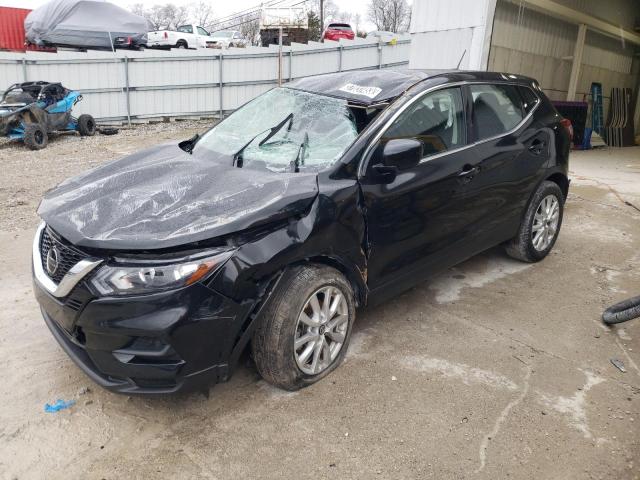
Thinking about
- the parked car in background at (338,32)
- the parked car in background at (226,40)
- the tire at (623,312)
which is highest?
the parked car in background at (338,32)

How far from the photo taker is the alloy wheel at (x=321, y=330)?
283 cm

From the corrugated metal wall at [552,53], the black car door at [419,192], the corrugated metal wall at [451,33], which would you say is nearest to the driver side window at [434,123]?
the black car door at [419,192]

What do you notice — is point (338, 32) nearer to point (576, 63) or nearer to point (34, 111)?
point (576, 63)

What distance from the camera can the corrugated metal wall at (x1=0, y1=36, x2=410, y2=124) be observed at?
13.9m

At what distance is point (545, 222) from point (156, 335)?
147 inches

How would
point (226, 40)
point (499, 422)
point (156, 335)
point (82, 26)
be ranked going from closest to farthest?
point (156, 335)
point (499, 422)
point (82, 26)
point (226, 40)

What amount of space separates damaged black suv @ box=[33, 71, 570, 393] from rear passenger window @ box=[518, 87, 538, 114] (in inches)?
8.0

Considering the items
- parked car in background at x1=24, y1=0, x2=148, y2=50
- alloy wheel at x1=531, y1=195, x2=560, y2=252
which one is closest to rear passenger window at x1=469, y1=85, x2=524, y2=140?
alloy wheel at x1=531, y1=195, x2=560, y2=252

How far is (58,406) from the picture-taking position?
9.13ft

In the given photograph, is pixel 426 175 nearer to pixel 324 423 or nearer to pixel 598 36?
pixel 324 423

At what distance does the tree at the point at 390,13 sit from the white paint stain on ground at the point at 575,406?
206ft

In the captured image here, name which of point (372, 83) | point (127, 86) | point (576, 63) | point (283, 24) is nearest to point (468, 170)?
point (372, 83)

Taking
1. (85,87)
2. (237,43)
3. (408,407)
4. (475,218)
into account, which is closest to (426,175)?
(475,218)

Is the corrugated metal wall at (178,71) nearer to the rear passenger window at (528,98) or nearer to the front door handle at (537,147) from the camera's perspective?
the rear passenger window at (528,98)
